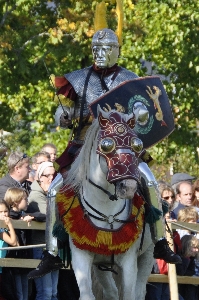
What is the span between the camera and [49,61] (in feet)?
66.6

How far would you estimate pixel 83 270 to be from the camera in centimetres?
959

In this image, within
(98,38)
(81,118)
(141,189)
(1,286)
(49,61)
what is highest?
(49,61)

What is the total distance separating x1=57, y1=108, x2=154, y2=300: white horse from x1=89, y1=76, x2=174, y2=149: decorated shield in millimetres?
415

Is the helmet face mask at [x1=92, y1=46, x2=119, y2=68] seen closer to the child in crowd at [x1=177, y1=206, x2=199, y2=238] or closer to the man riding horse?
the man riding horse

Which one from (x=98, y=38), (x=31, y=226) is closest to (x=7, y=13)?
(x=31, y=226)

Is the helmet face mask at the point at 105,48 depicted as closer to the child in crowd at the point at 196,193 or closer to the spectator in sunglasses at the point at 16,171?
the spectator in sunglasses at the point at 16,171

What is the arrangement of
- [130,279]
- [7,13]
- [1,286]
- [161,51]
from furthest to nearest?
[161,51] < [7,13] < [1,286] < [130,279]

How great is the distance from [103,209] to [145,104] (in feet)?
4.00

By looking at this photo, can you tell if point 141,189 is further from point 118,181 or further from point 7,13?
point 7,13

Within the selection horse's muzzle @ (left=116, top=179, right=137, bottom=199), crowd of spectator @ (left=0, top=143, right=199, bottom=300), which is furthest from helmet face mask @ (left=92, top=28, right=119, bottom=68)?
horse's muzzle @ (left=116, top=179, right=137, bottom=199)

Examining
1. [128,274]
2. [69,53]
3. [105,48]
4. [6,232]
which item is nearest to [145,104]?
[105,48]

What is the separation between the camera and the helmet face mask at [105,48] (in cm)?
1031

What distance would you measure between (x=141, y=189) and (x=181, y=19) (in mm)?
11122

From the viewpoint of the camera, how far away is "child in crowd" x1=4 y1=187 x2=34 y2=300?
1183 cm
